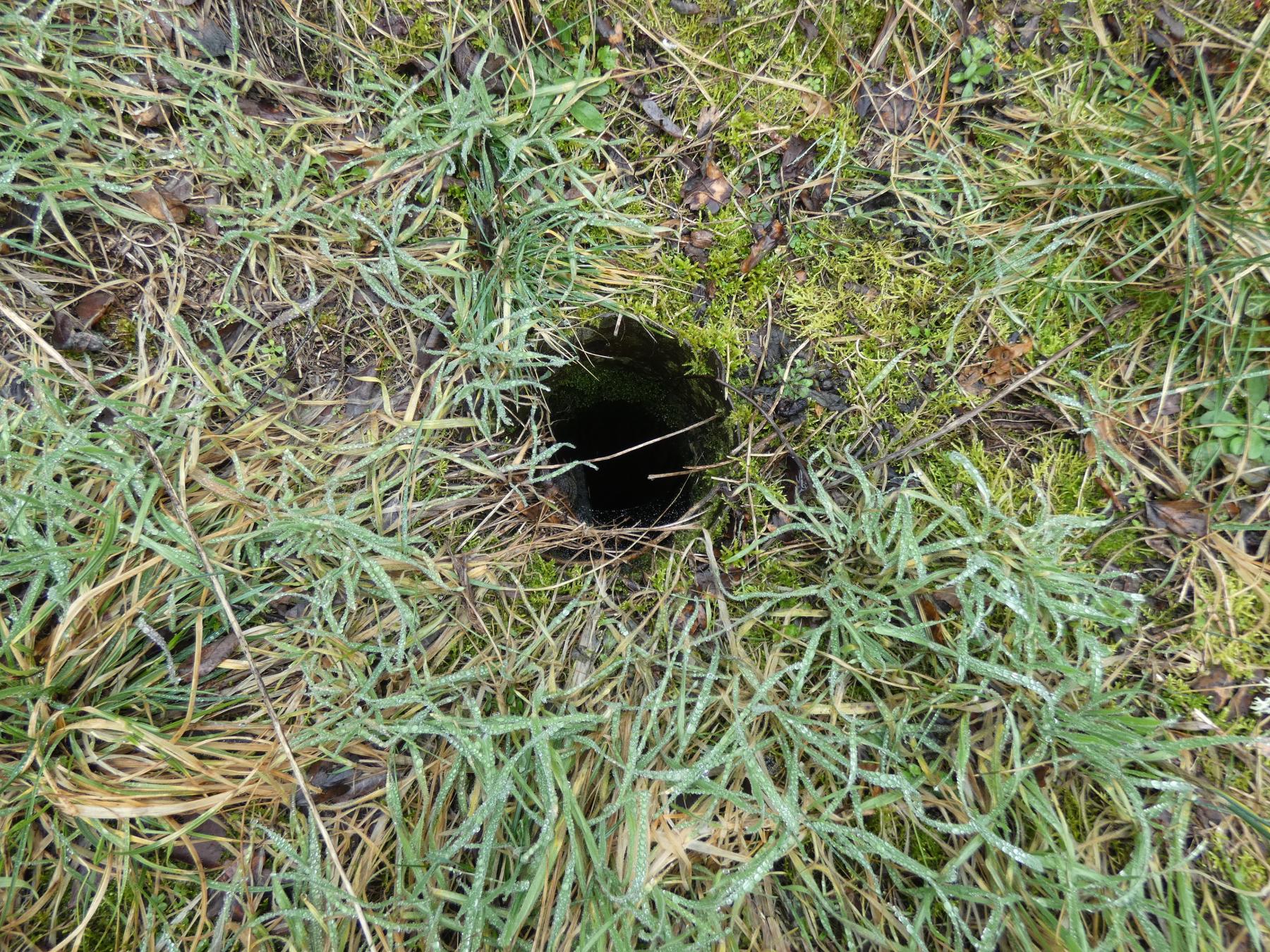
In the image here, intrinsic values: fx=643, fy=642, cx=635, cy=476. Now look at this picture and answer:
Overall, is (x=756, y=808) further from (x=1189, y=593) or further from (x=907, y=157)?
(x=907, y=157)

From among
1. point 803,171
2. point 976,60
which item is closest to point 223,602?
point 803,171

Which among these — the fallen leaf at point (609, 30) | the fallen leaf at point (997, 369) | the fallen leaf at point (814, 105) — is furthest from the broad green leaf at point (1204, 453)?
the fallen leaf at point (609, 30)

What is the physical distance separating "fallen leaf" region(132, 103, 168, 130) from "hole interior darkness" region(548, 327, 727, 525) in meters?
1.41

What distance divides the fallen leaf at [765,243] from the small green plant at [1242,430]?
4.72 feet

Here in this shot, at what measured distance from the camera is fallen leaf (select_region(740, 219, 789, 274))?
205 cm

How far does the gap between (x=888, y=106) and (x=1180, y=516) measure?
1.57 meters

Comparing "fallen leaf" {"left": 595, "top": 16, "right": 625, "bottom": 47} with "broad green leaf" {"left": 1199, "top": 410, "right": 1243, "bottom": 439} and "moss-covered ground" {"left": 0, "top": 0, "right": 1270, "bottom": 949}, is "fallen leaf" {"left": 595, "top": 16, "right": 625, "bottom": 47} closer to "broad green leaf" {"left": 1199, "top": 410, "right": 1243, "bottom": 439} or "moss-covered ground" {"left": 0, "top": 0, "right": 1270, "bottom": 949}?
"moss-covered ground" {"left": 0, "top": 0, "right": 1270, "bottom": 949}

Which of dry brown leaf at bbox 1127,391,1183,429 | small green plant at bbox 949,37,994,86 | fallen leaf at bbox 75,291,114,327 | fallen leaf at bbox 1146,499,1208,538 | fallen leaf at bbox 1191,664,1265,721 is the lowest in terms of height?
fallen leaf at bbox 1191,664,1265,721

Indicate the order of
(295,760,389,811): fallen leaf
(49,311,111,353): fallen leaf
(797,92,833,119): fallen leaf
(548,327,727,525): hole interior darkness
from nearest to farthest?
(295,760,389,811): fallen leaf
(49,311,111,353): fallen leaf
(797,92,833,119): fallen leaf
(548,327,727,525): hole interior darkness

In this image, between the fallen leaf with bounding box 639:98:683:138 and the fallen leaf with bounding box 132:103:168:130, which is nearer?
the fallen leaf with bounding box 132:103:168:130

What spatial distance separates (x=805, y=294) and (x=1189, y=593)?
149cm

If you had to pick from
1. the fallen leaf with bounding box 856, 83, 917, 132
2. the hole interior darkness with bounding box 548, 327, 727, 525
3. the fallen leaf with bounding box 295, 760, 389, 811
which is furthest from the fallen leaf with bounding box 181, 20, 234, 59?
the fallen leaf with bounding box 295, 760, 389, 811

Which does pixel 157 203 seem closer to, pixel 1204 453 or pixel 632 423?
pixel 632 423

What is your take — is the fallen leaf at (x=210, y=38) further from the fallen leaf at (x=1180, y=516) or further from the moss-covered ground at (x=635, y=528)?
the fallen leaf at (x=1180, y=516)
